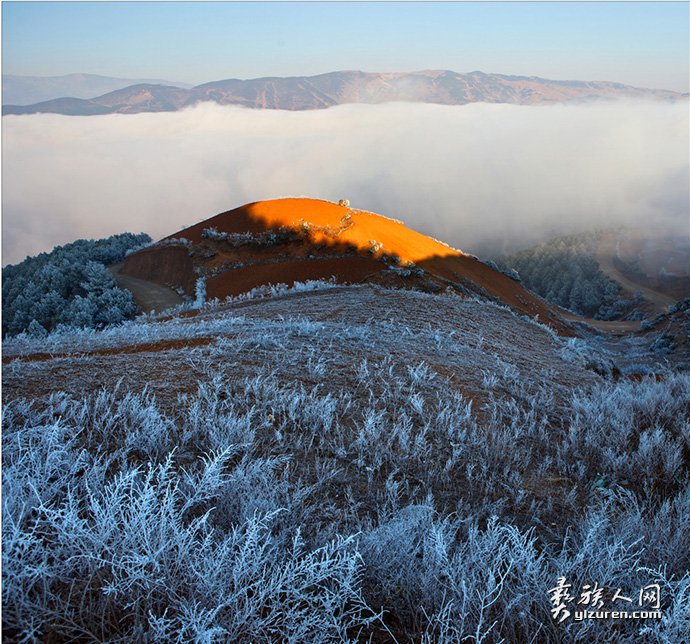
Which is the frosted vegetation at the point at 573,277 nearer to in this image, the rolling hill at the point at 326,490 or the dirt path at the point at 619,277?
the dirt path at the point at 619,277

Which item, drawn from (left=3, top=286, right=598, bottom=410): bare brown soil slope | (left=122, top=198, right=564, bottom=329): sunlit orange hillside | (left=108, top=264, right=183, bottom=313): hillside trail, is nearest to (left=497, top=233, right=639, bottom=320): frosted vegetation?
(left=122, top=198, right=564, bottom=329): sunlit orange hillside

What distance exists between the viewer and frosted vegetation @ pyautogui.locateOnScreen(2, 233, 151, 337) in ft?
62.5

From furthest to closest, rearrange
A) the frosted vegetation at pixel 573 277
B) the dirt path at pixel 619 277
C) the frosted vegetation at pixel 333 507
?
the frosted vegetation at pixel 573 277 < the dirt path at pixel 619 277 < the frosted vegetation at pixel 333 507

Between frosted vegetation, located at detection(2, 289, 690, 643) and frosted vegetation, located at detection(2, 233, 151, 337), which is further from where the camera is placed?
frosted vegetation, located at detection(2, 233, 151, 337)

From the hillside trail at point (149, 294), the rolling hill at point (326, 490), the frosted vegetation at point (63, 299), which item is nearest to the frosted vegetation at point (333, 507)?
the rolling hill at point (326, 490)

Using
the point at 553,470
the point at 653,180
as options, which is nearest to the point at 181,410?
the point at 553,470

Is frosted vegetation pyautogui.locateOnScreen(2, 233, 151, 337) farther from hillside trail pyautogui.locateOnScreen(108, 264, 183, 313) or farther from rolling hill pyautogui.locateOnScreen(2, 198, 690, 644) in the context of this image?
rolling hill pyautogui.locateOnScreen(2, 198, 690, 644)

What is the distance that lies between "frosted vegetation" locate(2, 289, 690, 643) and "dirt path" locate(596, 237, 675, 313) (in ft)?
86.5

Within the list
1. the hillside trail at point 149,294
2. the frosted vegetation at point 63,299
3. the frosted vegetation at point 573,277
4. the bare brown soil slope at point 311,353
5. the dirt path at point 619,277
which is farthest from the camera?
the frosted vegetation at point 573,277

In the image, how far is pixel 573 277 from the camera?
47.8 m

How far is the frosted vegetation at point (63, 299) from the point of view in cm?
1906

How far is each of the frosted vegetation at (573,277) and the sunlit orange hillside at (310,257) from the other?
1499 centimetres

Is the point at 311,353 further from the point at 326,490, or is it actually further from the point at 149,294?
the point at 149,294

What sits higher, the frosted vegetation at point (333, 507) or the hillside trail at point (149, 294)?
the frosted vegetation at point (333, 507)
